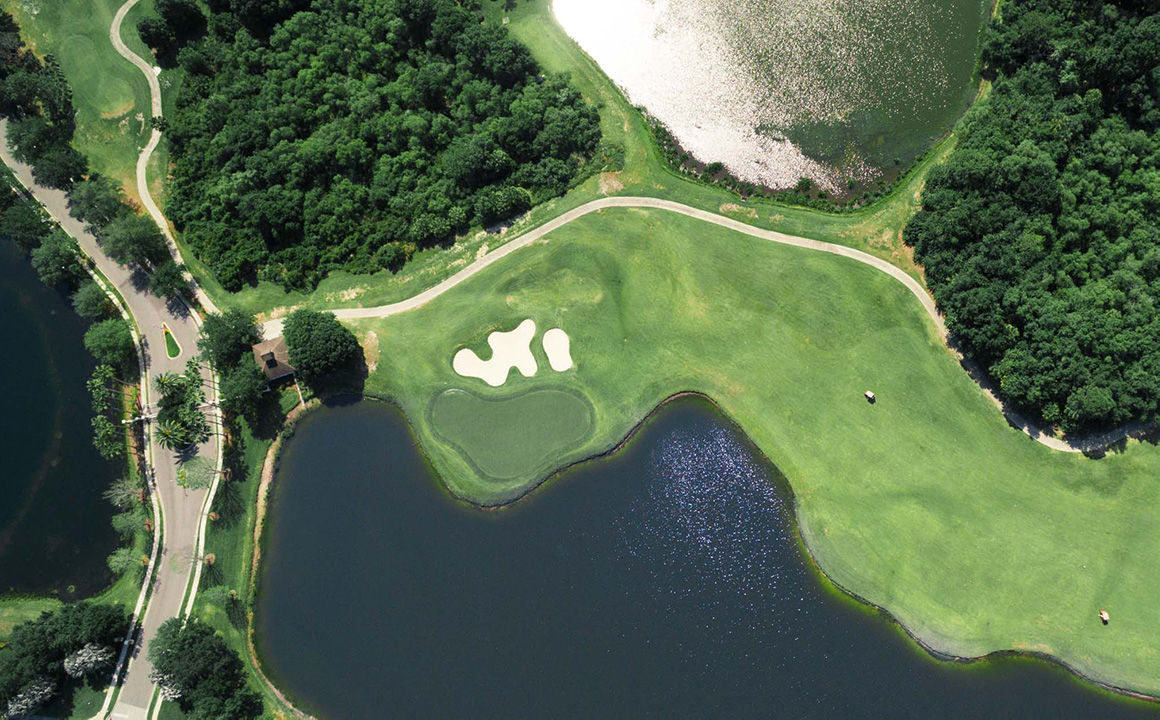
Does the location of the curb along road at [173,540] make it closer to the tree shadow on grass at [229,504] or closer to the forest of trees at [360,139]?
the tree shadow on grass at [229,504]

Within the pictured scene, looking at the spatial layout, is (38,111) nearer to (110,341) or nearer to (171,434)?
(110,341)

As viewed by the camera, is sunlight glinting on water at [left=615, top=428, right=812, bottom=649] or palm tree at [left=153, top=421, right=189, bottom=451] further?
palm tree at [left=153, top=421, right=189, bottom=451]

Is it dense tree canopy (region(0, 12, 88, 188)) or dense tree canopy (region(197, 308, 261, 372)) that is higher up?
dense tree canopy (region(0, 12, 88, 188))

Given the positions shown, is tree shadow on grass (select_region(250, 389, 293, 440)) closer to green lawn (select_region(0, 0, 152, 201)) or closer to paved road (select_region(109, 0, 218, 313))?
paved road (select_region(109, 0, 218, 313))

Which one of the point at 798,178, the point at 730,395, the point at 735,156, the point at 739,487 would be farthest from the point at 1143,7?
the point at 739,487

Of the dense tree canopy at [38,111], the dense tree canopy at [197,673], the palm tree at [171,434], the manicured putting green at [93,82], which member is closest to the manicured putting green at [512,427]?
the palm tree at [171,434]

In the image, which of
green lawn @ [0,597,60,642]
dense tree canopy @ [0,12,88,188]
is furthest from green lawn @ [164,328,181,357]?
green lawn @ [0,597,60,642]

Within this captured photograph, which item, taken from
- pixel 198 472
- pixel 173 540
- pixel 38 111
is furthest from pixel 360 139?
pixel 173 540
